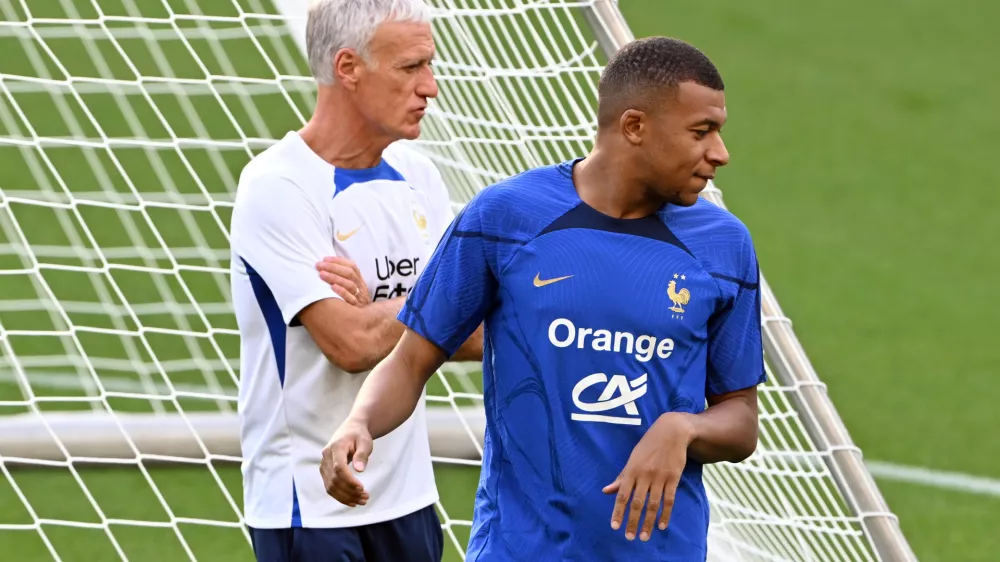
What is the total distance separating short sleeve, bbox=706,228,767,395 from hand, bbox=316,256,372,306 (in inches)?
30.9

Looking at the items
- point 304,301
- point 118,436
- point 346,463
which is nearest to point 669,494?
point 346,463

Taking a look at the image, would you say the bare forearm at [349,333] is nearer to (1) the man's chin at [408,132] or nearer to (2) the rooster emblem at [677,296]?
(1) the man's chin at [408,132]

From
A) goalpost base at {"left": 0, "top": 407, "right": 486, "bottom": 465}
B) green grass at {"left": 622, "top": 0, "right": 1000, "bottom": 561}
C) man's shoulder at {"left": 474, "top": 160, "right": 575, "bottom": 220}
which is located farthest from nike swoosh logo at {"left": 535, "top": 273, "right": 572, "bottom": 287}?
green grass at {"left": 622, "top": 0, "right": 1000, "bottom": 561}

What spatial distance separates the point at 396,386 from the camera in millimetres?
2580

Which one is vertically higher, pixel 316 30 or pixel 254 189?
pixel 316 30

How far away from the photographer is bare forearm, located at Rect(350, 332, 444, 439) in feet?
8.30

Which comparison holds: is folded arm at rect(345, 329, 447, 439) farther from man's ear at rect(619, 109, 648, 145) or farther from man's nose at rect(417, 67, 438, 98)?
man's nose at rect(417, 67, 438, 98)

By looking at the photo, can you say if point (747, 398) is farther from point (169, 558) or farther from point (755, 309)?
point (169, 558)

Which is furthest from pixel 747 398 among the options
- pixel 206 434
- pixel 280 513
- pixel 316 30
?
pixel 206 434

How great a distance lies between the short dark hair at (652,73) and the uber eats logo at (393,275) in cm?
74

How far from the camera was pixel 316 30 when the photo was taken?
3209 millimetres

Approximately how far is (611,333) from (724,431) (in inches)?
9.3

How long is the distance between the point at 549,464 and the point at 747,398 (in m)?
0.35

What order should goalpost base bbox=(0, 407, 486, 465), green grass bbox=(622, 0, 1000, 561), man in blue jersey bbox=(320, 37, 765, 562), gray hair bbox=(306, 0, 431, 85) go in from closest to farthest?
man in blue jersey bbox=(320, 37, 765, 562) → gray hair bbox=(306, 0, 431, 85) → goalpost base bbox=(0, 407, 486, 465) → green grass bbox=(622, 0, 1000, 561)
